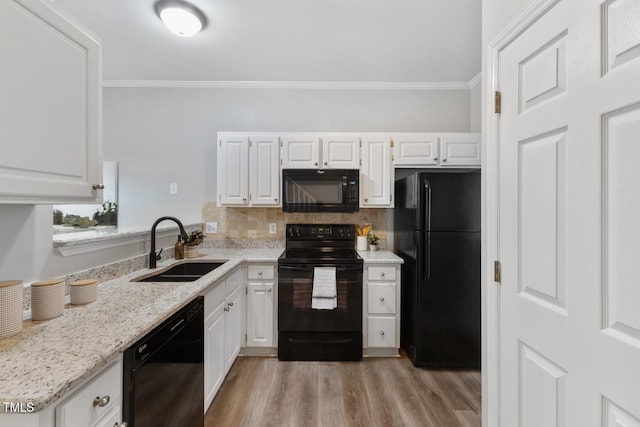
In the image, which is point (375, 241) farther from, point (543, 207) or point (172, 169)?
point (172, 169)

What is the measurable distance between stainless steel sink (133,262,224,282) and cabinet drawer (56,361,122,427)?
3.02 ft

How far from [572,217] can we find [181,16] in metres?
2.43

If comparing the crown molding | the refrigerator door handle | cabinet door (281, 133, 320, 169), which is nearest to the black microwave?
cabinet door (281, 133, 320, 169)

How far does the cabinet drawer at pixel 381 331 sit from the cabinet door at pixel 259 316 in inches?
35.1

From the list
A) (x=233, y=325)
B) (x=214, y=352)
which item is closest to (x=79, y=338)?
(x=214, y=352)

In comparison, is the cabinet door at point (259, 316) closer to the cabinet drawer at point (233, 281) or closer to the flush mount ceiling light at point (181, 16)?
the cabinet drawer at point (233, 281)

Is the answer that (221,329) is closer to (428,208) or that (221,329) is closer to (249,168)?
(249,168)

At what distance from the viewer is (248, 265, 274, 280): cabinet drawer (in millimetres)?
2480

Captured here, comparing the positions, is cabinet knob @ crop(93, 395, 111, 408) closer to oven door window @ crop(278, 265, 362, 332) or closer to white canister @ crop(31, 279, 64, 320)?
white canister @ crop(31, 279, 64, 320)

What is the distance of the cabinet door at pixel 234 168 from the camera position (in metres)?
2.71

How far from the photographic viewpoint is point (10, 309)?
36.2 inches

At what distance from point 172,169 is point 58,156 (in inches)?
86.0

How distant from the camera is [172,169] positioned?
3092 mm

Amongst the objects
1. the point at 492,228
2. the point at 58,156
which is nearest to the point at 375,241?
the point at 492,228
